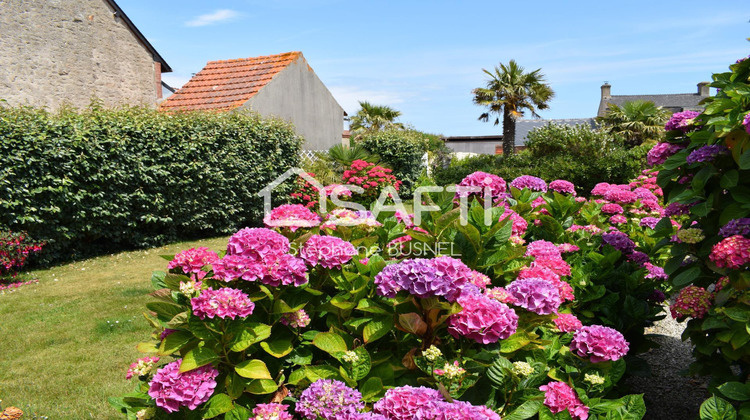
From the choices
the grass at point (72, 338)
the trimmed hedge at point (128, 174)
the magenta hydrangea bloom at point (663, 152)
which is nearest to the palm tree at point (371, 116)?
the trimmed hedge at point (128, 174)

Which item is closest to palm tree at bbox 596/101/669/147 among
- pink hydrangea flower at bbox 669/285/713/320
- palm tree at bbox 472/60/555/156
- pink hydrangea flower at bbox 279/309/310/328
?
palm tree at bbox 472/60/555/156

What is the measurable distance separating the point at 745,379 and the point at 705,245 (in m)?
0.64

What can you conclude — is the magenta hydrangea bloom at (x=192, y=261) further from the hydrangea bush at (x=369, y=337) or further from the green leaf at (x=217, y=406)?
the green leaf at (x=217, y=406)

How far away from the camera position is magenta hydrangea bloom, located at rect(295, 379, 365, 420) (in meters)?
1.60

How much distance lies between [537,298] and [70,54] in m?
16.6

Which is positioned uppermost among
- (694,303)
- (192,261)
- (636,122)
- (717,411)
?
(636,122)

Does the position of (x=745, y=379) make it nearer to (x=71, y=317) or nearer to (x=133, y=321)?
(x=133, y=321)

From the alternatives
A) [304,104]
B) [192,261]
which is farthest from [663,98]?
[192,261]

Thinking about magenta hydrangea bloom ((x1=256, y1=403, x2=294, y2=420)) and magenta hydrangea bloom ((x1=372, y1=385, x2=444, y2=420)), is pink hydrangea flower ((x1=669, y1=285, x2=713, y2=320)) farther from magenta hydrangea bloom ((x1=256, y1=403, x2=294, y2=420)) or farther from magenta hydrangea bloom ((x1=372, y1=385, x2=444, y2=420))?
magenta hydrangea bloom ((x1=256, y1=403, x2=294, y2=420))

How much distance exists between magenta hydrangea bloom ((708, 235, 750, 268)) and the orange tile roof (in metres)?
12.3

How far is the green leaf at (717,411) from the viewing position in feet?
6.31

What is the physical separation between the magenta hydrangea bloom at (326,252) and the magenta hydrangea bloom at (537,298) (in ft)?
2.37

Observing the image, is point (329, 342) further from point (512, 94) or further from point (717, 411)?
point (512, 94)

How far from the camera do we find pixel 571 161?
13.8 m
